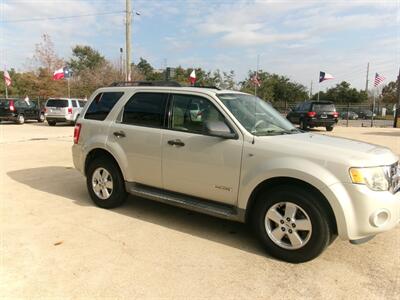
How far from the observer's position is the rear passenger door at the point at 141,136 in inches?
197

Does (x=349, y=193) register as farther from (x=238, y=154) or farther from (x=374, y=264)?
(x=238, y=154)

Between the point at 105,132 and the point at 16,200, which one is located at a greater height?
the point at 105,132

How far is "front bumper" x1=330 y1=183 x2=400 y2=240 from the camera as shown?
142 inches

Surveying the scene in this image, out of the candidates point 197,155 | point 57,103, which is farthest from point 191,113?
point 57,103

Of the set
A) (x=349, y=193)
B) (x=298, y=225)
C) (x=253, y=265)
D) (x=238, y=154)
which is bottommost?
Result: (x=253, y=265)

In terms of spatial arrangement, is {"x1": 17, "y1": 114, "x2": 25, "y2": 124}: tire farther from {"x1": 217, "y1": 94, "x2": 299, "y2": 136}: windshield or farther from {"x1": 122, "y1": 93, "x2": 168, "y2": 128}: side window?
{"x1": 217, "y1": 94, "x2": 299, "y2": 136}: windshield

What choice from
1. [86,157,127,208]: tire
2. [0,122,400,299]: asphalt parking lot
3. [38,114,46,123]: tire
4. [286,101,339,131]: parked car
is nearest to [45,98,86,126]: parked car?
[38,114,46,123]: tire

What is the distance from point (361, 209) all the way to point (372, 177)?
0.34 m

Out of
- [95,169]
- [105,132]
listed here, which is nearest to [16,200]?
[95,169]

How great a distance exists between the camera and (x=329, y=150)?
3906 millimetres

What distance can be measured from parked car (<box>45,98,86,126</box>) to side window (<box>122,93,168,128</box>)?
18.4 m

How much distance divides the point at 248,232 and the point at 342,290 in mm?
1600

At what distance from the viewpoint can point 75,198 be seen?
615cm

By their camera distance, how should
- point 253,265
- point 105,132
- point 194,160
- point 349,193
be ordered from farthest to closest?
point 105,132 < point 194,160 < point 253,265 < point 349,193
